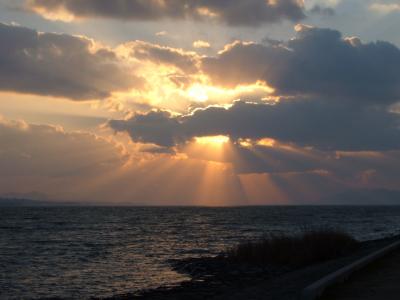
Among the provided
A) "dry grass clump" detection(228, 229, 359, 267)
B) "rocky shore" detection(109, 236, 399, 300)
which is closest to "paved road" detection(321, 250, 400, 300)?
"rocky shore" detection(109, 236, 399, 300)

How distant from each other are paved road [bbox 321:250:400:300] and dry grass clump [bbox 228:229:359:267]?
35.5 ft

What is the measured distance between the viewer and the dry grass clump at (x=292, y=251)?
32062 mm

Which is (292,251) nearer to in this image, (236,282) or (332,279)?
(236,282)

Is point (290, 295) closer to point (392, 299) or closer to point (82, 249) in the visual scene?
point (392, 299)

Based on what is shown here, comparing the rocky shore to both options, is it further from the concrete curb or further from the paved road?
the paved road

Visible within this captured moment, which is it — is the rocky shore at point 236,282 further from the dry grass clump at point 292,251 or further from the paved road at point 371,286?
the paved road at point 371,286

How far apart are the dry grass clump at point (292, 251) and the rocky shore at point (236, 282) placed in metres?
1.42

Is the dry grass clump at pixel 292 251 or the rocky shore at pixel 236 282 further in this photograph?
the dry grass clump at pixel 292 251

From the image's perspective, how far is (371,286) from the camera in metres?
16.5

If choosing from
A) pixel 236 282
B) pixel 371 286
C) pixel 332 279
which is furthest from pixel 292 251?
pixel 332 279

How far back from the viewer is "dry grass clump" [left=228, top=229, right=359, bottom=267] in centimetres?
3206

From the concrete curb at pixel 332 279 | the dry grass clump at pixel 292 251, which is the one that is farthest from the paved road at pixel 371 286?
the dry grass clump at pixel 292 251

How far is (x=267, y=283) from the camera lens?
22984 mm

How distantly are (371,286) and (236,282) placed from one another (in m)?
9.33
